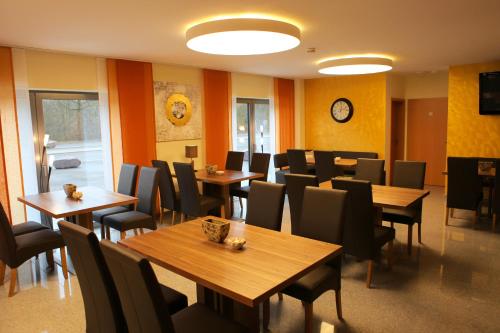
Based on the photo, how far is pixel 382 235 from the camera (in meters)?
3.43

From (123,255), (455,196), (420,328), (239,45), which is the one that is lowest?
(420,328)

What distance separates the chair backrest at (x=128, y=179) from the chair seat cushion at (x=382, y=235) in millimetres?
2874

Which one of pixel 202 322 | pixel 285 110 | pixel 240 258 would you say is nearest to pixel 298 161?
pixel 285 110

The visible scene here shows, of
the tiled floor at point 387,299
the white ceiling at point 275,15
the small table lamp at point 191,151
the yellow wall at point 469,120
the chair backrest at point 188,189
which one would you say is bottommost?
the tiled floor at point 387,299

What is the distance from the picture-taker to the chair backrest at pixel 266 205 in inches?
116

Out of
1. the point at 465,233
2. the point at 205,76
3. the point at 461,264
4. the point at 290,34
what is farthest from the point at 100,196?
the point at 465,233

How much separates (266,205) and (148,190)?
1.87 m

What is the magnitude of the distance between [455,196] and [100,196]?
15.5 ft

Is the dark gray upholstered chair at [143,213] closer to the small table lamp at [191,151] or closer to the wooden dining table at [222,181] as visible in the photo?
the wooden dining table at [222,181]

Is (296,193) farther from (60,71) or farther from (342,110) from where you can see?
(342,110)

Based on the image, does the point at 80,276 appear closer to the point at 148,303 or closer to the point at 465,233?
the point at 148,303

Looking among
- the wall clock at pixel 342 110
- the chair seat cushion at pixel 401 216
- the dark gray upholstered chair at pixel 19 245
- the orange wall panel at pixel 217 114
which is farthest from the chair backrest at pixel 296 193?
the wall clock at pixel 342 110

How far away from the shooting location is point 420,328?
2.70m

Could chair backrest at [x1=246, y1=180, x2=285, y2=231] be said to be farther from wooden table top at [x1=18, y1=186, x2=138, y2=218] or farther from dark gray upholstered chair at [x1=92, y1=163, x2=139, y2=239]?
dark gray upholstered chair at [x1=92, y1=163, x2=139, y2=239]
